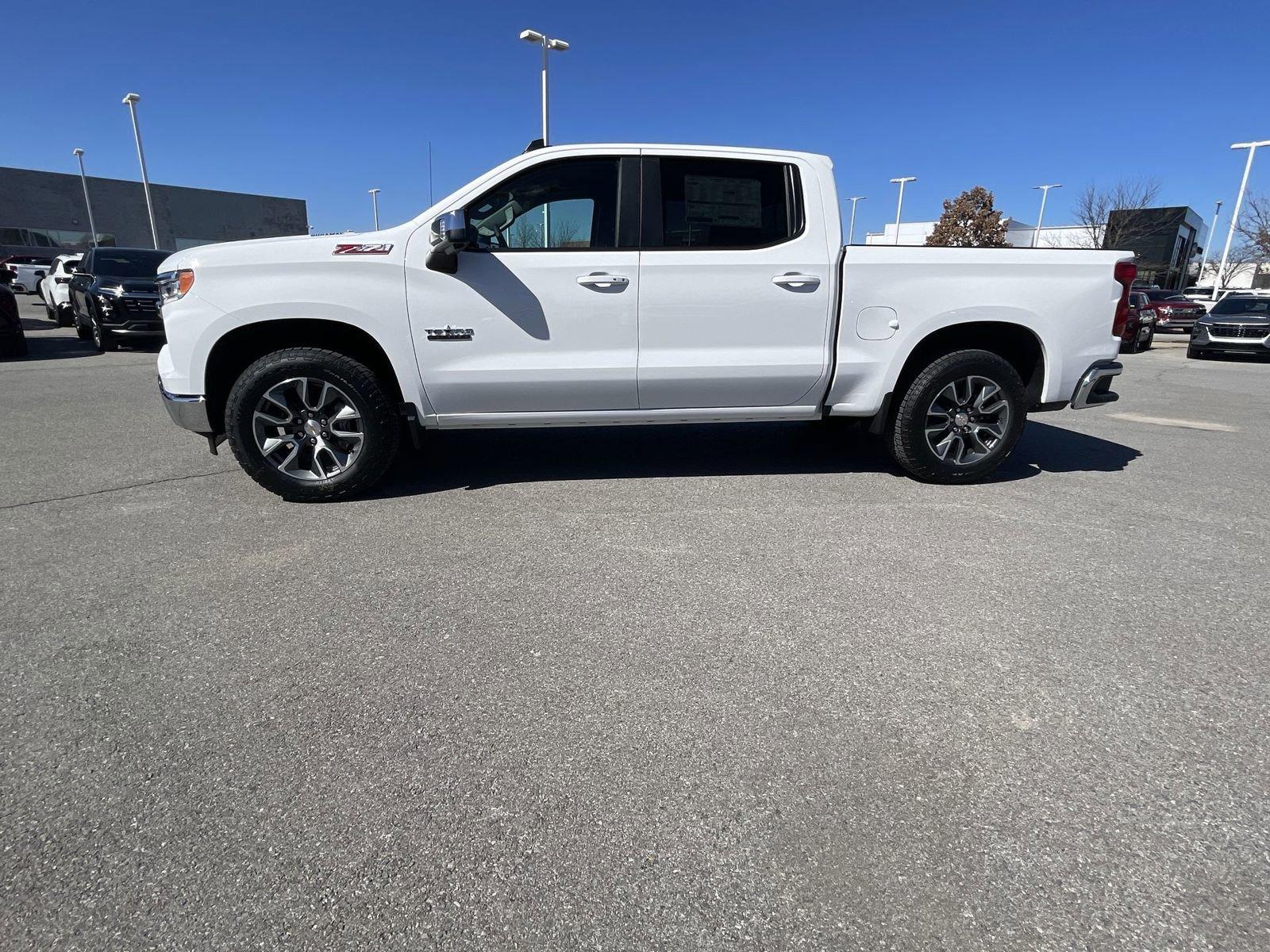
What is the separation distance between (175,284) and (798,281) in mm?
3664

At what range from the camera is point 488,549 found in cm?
370

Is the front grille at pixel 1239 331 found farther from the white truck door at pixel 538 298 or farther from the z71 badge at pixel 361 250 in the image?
the z71 badge at pixel 361 250

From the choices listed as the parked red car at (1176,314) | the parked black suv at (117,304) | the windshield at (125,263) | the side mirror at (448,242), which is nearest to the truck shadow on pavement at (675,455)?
the side mirror at (448,242)

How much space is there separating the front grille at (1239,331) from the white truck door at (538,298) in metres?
17.1

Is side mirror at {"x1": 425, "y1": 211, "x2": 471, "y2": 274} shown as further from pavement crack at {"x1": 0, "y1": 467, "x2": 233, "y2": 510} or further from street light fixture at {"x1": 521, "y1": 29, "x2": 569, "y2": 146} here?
street light fixture at {"x1": 521, "y1": 29, "x2": 569, "y2": 146}

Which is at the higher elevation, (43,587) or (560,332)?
(560,332)

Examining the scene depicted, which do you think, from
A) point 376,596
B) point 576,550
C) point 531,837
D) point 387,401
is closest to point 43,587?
point 376,596

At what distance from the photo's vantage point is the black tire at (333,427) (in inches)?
164

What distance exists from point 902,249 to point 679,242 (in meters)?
1.48

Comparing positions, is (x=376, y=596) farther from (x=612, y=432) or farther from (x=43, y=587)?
(x=612, y=432)

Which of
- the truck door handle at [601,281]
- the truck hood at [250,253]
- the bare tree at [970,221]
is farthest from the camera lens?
the bare tree at [970,221]

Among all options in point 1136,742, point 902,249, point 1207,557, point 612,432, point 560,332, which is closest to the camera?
point 1136,742

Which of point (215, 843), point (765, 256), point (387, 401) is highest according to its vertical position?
point (765, 256)

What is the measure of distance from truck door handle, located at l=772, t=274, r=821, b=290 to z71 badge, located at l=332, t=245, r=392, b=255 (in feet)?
7.58
